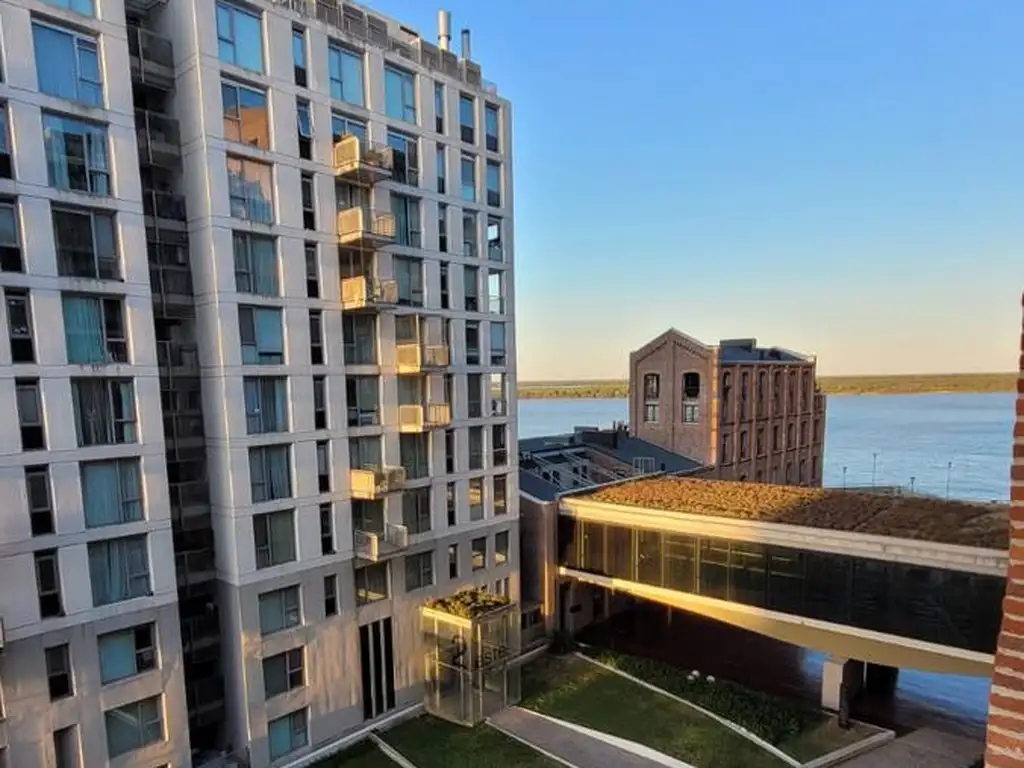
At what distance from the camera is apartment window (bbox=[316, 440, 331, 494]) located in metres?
23.8

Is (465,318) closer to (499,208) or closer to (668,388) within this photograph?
(499,208)

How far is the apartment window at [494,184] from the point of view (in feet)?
99.5

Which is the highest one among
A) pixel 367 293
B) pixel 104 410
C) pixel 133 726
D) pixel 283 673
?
pixel 367 293

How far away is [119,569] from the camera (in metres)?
19.2

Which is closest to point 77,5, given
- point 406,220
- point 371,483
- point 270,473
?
point 406,220

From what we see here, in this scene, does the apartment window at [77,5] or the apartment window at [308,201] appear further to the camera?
the apartment window at [308,201]

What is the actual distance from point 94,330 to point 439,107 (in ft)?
55.1

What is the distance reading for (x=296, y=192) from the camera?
74.0 feet

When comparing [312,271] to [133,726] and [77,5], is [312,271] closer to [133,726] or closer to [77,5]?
[77,5]

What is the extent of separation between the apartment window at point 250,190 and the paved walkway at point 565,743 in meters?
21.5

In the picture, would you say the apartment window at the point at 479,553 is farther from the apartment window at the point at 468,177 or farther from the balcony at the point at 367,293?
the apartment window at the point at 468,177

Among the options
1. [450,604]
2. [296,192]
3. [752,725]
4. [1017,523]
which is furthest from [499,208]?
[1017,523]

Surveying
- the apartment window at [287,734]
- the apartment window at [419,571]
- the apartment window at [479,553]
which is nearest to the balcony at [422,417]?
the apartment window at [419,571]

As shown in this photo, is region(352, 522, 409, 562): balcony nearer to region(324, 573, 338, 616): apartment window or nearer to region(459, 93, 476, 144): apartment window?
region(324, 573, 338, 616): apartment window
